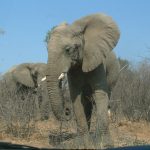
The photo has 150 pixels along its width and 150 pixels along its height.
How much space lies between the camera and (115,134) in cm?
1037

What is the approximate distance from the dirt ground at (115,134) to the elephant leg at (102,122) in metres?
0.29

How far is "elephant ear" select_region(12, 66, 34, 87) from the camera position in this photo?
20828 millimetres

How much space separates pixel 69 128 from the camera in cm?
1152

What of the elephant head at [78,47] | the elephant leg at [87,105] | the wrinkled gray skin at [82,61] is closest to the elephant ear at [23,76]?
the elephant leg at [87,105]

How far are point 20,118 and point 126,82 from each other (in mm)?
5421

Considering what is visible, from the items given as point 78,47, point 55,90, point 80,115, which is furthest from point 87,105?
point 55,90

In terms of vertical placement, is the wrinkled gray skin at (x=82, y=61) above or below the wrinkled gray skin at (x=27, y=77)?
above

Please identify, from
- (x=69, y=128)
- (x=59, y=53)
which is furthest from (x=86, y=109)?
(x=59, y=53)

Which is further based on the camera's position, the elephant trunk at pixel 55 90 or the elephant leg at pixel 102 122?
the elephant trunk at pixel 55 90

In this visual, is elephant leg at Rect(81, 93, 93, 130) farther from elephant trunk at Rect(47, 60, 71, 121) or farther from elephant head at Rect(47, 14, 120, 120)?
elephant trunk at Rect(47, 60, 71, 121)

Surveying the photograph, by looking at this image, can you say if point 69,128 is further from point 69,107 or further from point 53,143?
point 53,143

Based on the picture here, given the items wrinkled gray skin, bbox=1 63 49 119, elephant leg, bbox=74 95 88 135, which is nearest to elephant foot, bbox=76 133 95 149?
elephant leg, bbox=74 95 88 135

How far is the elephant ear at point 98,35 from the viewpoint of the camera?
10000 mm

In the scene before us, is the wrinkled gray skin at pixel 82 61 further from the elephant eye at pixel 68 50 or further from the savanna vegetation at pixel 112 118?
the savanna vegetation at pixel 112 118
